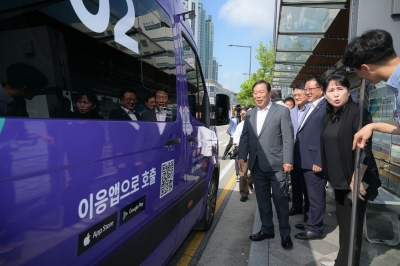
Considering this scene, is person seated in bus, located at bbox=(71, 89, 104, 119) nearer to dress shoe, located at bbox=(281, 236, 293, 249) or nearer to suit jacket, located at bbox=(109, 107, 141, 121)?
suit jacket, located at bbox=(109, 107, 141, 121)

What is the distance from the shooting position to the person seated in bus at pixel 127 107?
1520 millimetres

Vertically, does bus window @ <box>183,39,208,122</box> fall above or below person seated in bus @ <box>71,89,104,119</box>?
above

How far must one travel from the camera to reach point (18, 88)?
0.96 metres

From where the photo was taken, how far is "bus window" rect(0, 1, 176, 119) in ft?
3.31

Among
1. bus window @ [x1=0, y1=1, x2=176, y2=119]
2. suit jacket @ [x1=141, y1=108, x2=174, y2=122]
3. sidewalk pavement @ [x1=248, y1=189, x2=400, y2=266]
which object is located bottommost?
sidewalk pavement @ [x1=248, y1=189, x2=400, y2=266]

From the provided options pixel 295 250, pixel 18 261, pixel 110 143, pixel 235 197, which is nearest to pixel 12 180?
pixel 18 261

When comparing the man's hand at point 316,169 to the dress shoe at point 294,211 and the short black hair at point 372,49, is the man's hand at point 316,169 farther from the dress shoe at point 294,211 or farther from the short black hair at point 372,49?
the short black hair at point 372,49

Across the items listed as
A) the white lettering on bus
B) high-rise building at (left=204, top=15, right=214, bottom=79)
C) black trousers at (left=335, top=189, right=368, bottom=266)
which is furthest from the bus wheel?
high-rise building at (left=204, top=15, right=214, bottom=79)

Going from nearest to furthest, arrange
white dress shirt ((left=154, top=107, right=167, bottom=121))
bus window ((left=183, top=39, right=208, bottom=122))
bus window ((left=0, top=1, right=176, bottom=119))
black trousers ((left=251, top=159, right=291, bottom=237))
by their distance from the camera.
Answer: bus window ((left=0, top=1, right=176, bottom=119)), white dress shirt ((left=154, top=107, right=167, bottom=121)), bus window ((left=183, top=39, right=208, bottom=122)), black trousers ((left=251, top=159, right=291, bottom=237))

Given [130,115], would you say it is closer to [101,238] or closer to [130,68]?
[130,68]

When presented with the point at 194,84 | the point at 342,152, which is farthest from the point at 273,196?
the point at 194,84

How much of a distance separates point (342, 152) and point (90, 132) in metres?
2.09

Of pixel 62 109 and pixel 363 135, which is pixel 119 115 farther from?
pixel 363 135

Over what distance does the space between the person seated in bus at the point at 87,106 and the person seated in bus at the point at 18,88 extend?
194mm
